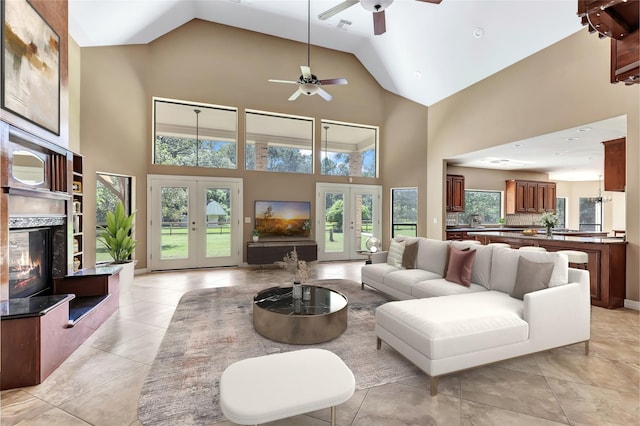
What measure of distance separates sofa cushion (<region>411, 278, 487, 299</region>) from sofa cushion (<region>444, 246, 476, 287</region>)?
0.08m

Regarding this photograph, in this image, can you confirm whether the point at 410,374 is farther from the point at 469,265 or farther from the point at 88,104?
the point at 88,104

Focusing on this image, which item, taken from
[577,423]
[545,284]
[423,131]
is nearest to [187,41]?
[423,131]

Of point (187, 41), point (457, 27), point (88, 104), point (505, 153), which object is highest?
point (187, 41)

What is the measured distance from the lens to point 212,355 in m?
2.57

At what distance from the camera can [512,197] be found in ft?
27.6

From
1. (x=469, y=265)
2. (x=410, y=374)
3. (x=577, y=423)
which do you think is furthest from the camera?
(x=469, y=265)

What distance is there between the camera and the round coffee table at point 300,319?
2736 millimetres

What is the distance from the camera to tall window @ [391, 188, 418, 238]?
25.4ft

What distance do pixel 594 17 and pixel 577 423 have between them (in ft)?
7.24

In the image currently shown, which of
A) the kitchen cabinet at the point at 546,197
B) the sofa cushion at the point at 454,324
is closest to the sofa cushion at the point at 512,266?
the sofa cushion at the point at 454,324

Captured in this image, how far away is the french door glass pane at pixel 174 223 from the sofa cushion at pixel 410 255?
4913mm

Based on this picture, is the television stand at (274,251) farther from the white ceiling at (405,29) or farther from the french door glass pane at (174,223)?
the white ceiling at (405,29)

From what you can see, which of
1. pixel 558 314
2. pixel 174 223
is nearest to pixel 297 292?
pixel 558 314

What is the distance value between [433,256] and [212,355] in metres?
3.08
